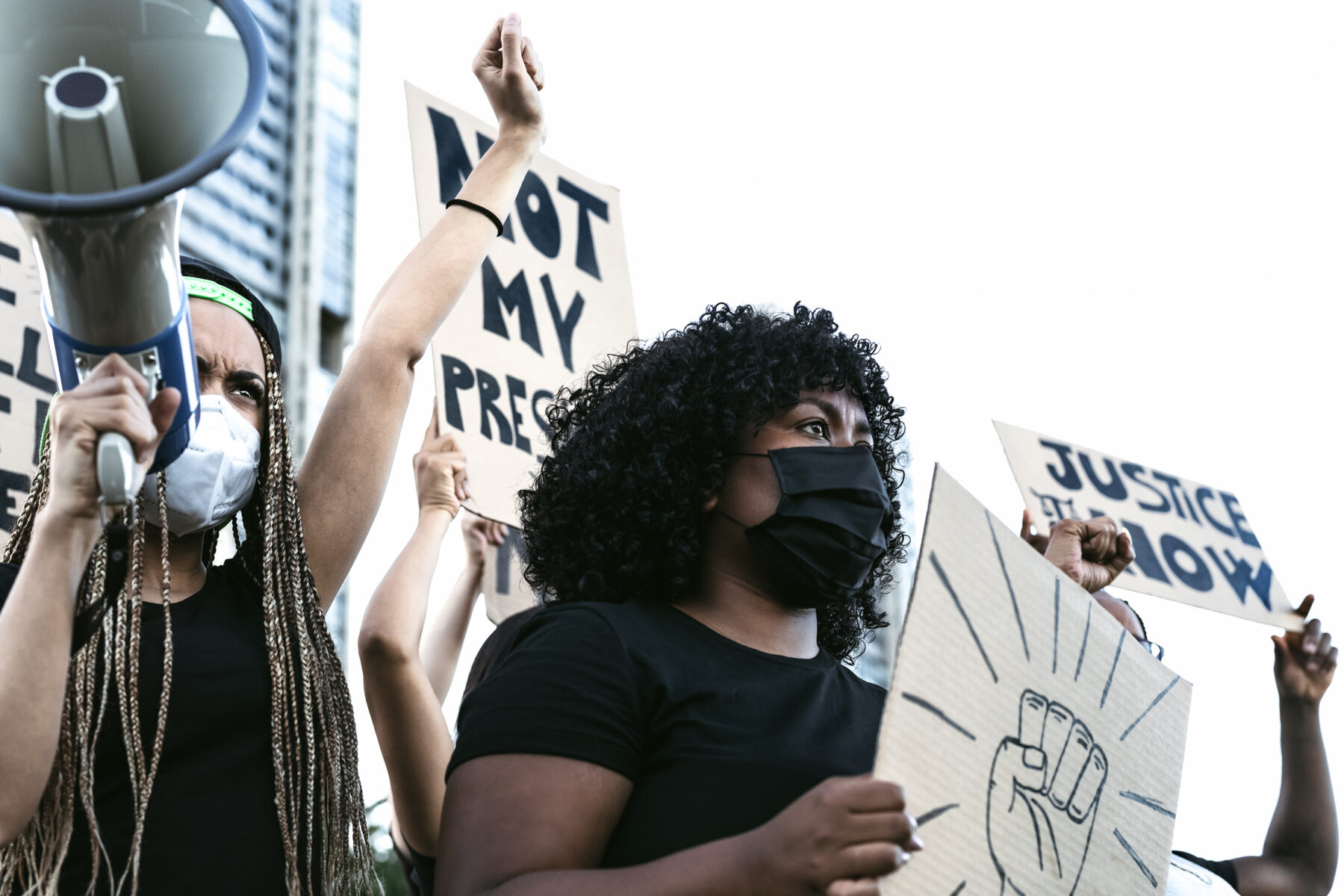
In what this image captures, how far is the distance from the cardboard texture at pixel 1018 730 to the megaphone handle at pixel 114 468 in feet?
2.52

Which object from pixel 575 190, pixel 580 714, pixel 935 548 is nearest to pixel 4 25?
pixel 580 714

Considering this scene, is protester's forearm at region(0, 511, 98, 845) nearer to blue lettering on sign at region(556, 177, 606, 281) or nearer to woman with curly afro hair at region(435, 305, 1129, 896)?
woman with curly afro hair at region(435, 305, 1129, 896)

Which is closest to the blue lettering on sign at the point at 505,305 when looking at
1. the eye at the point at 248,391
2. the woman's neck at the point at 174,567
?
the eye at the point at 248,391

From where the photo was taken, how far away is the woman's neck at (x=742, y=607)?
1851 mm

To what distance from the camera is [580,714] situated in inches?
59.9

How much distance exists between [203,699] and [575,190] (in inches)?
106

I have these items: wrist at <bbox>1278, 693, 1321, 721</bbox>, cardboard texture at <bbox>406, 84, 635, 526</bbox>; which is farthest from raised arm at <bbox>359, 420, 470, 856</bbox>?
wrist at <bbox>1278, 693, 1321, 721</bbox>

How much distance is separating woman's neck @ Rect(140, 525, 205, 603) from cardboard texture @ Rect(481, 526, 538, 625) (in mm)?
1633

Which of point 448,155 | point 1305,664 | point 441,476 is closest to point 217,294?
point 441,476

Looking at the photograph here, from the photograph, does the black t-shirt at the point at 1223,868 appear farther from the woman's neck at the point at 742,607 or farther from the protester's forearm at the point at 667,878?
the protester's forearm at the point at 667,878

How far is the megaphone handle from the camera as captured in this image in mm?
1343

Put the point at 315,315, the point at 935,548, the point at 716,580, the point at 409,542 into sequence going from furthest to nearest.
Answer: the point at 315,315, the point at 409,542, the point at 716,580, the point at 935,548

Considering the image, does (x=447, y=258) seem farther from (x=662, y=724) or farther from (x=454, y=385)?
(x=454, y=385)

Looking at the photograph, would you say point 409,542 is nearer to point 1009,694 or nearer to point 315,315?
point 1009,694
